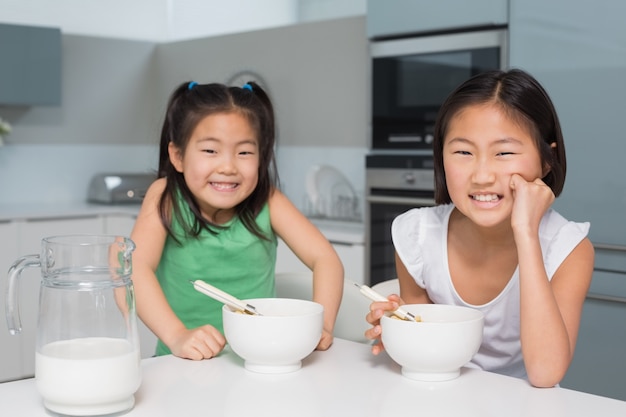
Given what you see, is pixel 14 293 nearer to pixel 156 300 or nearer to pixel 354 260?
pixel 156 300

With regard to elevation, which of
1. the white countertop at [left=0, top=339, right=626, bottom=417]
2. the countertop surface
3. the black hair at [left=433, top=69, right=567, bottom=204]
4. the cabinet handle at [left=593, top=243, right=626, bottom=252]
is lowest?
the countertop surface

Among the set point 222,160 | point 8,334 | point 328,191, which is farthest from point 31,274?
point 222,160

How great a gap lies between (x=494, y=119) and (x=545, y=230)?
224mm

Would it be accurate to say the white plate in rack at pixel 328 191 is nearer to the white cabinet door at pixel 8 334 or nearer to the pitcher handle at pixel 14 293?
the white cabinet door at pixel 8 334

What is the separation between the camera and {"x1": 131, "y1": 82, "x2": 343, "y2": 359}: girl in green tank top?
164 centimetres

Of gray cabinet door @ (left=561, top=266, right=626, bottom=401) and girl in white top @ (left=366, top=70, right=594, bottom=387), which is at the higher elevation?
girl in white top @ (left=366, top=70, right=594, bottom=387)

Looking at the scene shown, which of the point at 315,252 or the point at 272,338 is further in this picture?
the point at 315,252

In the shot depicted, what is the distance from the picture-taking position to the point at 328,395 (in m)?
1.09

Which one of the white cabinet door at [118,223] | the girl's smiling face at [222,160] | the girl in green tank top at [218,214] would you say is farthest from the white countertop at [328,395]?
the white cabinet door at [118,223]

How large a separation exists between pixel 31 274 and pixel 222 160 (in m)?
2.47

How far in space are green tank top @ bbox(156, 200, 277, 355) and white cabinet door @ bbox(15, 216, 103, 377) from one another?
2.16 meters

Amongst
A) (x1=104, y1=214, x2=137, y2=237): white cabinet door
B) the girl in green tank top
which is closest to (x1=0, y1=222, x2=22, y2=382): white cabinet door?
(x1=104, y1=214, x2=137, y2=237): white cabinet door

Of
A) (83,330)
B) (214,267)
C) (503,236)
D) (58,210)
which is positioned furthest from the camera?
(58,210)

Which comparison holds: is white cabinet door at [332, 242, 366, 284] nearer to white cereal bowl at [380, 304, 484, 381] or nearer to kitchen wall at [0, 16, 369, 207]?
kitchen wall at [0, 16, 369, 207]
